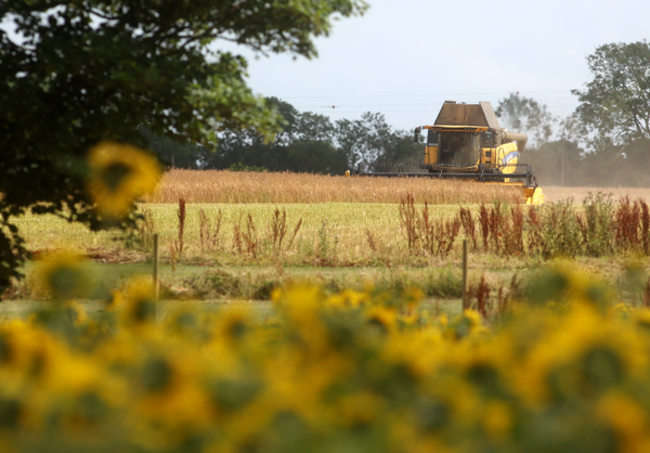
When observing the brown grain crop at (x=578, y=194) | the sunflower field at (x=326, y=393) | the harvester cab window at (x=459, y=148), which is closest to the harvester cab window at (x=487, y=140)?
the harvester cab window at (x=459, y=148)

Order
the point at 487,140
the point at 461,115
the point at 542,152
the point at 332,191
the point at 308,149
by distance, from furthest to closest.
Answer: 1. the point at 542,152
2. the point at 308,149
3. the point at 461,115
4. the point at 487,140
5. the point at 332,191

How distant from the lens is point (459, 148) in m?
23.0

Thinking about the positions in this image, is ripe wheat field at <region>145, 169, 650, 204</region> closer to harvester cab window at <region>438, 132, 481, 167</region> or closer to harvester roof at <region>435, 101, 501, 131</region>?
harvester cab window at <region>438, 132, 481, 167</region>

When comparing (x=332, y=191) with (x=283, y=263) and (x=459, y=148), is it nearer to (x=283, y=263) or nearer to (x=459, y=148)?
(x=459, y=148)

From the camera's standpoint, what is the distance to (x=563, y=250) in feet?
32.3

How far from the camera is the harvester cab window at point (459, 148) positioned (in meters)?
22.8

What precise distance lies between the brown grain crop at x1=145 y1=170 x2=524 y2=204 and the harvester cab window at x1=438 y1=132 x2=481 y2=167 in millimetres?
1528

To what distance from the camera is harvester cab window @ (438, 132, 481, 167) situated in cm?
2280

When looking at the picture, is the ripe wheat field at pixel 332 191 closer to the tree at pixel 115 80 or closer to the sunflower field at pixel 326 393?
the tree at pixel 115 80

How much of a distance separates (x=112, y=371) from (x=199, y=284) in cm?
560

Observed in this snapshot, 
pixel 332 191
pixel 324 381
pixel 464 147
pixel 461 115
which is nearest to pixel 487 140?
pixel 464 147

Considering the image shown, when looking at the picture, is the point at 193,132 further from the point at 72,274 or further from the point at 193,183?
the point at 193,183

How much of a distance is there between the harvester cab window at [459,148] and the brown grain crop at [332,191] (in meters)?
1.53

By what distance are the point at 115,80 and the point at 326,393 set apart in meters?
3.24
